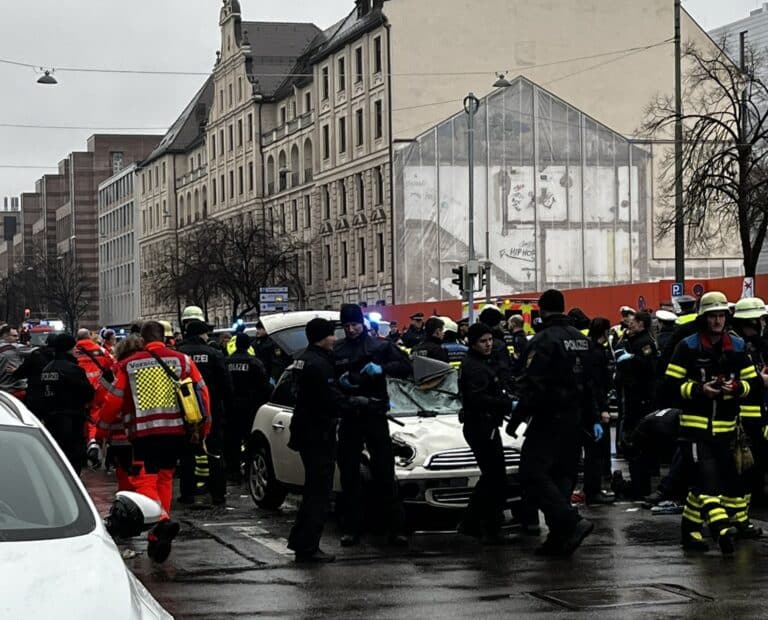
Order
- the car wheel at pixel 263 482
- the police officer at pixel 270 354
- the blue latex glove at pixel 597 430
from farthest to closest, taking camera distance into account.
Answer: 1. the police officer at pixel 270 354
2. the car wheel at pixel 263 482
3. the blue latex glove at pixel 597 430

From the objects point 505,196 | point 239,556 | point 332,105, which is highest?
point 332,105

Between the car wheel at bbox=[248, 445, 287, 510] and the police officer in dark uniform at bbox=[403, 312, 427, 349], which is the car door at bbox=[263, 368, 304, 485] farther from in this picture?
the police officer in dark uniform at bbox=[403, 312, 427, 349]

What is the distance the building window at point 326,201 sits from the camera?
7750cm

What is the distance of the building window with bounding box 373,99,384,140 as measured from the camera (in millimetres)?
69000

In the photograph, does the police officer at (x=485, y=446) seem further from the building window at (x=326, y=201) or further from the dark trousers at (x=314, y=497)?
the building window at (x=326, y=201)

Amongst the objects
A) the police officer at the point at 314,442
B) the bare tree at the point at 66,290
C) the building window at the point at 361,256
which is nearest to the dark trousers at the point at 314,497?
the police officer at the point at 314,442

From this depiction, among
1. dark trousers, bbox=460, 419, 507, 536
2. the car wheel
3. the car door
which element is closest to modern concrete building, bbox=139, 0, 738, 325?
the car wheel

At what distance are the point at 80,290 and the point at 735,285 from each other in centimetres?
10292

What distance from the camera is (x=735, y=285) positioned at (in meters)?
38.6

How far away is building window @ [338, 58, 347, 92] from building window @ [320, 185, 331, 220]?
17.9ft

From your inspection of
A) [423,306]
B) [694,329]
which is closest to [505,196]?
[423,306]

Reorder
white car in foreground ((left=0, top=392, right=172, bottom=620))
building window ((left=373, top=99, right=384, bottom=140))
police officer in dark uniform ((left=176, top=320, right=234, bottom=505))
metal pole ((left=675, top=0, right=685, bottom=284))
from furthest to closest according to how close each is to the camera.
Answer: building window ((left=373, top=99, right=384, bottom=140))
metal pole ((left=675, top=0, right=685, bottom=284))
police officer in dark uniform ((left=176, top=320, right=234, bottom=505))
white car in foreground ((left=0, top=392, right=172, bottom=620))

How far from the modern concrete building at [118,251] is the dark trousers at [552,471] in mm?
113271

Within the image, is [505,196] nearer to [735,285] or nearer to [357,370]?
Result: [735,285]
